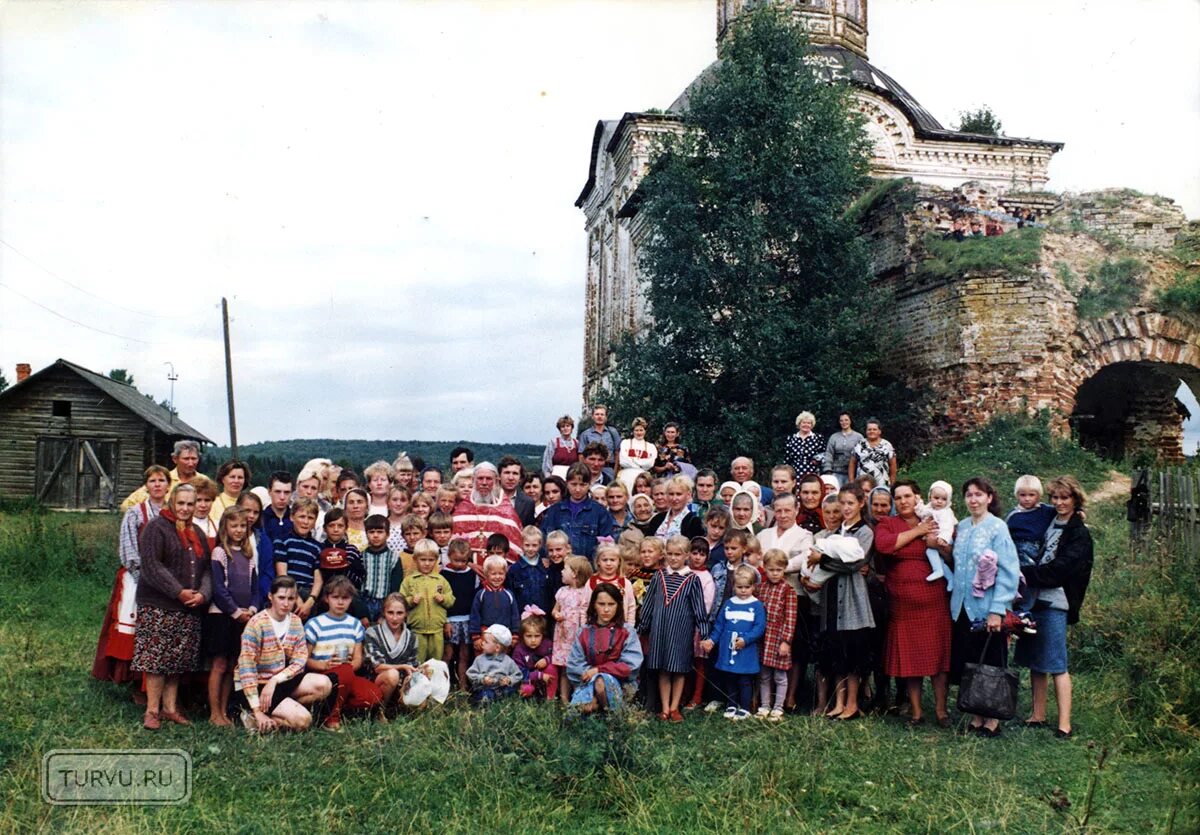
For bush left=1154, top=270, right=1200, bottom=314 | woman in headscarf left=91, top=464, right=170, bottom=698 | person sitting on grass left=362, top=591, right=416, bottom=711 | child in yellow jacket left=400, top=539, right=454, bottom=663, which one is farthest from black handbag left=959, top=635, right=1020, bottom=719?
bush left=1154, top=270, right=1200, bottom=314

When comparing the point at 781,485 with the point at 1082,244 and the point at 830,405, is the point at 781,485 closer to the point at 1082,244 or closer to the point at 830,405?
the point at 830,405

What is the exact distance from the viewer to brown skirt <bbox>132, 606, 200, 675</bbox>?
6.25m

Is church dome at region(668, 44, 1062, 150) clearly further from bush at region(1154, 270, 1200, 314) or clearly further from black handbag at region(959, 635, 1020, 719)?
black handbag at region(959, 635, 1020, 719)

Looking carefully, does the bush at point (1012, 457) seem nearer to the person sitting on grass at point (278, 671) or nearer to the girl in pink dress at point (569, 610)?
the girl in pink dress at point (569, 610)

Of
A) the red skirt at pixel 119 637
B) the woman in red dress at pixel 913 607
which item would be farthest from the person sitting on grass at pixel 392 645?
the woman in red dress at pixel 913 607

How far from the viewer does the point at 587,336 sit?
29.7 m

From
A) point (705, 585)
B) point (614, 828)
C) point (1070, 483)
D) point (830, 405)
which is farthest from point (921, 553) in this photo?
point (830, 405)

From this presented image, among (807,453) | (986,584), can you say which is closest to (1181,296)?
(807,453)

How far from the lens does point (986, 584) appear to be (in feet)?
20.5

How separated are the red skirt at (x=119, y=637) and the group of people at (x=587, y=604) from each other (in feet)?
0.06

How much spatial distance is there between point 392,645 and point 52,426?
2045cm

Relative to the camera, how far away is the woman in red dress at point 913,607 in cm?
643

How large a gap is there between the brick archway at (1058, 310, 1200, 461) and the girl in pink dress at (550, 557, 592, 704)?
10054mm

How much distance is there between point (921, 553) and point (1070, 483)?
3.34 ft
